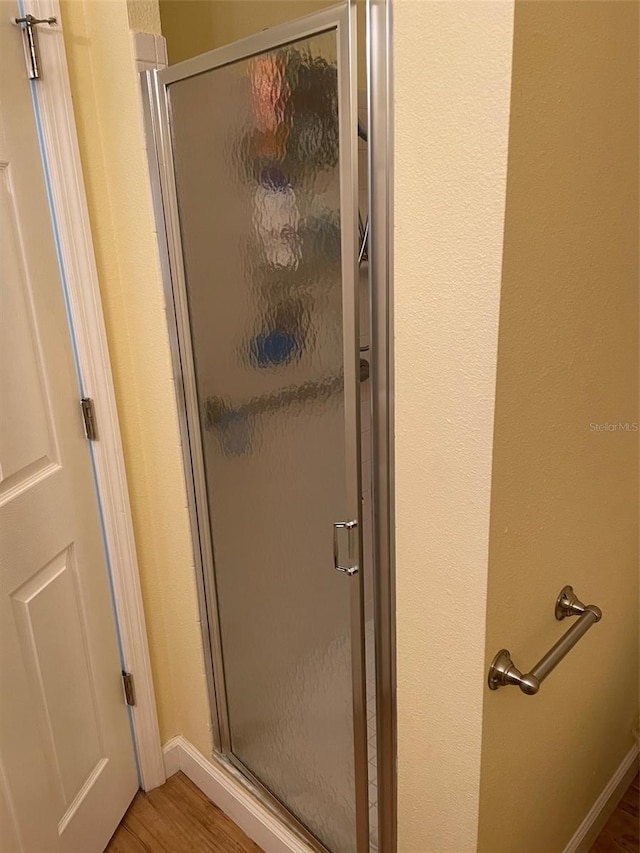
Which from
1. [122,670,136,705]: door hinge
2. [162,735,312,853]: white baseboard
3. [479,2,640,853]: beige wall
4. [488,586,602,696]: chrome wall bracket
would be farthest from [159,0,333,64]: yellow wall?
[162,735,312,853]: white baseboard

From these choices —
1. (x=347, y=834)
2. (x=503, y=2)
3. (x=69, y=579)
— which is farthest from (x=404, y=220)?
(x=347, y=834)

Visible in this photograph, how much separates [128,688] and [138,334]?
907 millimetres

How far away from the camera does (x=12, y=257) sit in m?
1.23

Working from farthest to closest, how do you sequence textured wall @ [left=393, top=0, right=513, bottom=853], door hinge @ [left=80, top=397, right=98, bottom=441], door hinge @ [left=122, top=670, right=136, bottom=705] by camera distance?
door hinge @ [left=122, top=670, right=136, bottom=705]
door hinge @ [left=80, top=397, right=98, bottom=441]
textured wall @ [left=393, top=0, right=513, bottom=853]

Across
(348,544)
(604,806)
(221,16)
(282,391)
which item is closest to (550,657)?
(348,544)

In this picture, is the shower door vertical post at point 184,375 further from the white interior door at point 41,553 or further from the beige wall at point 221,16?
the beige wall at point 221,16

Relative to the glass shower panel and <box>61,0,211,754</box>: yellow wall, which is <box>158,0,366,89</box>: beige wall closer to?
<box>61,0,211,754</box>: yellow wall

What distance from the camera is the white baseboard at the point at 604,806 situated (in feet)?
4.97

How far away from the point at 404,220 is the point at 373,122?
0.44ft

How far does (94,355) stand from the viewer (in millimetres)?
1418

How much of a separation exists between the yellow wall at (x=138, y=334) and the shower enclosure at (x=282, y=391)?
0.05m

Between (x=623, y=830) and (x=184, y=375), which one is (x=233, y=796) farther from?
(x=184, y=375)

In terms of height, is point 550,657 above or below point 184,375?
below

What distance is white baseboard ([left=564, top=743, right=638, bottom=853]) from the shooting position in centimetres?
152
